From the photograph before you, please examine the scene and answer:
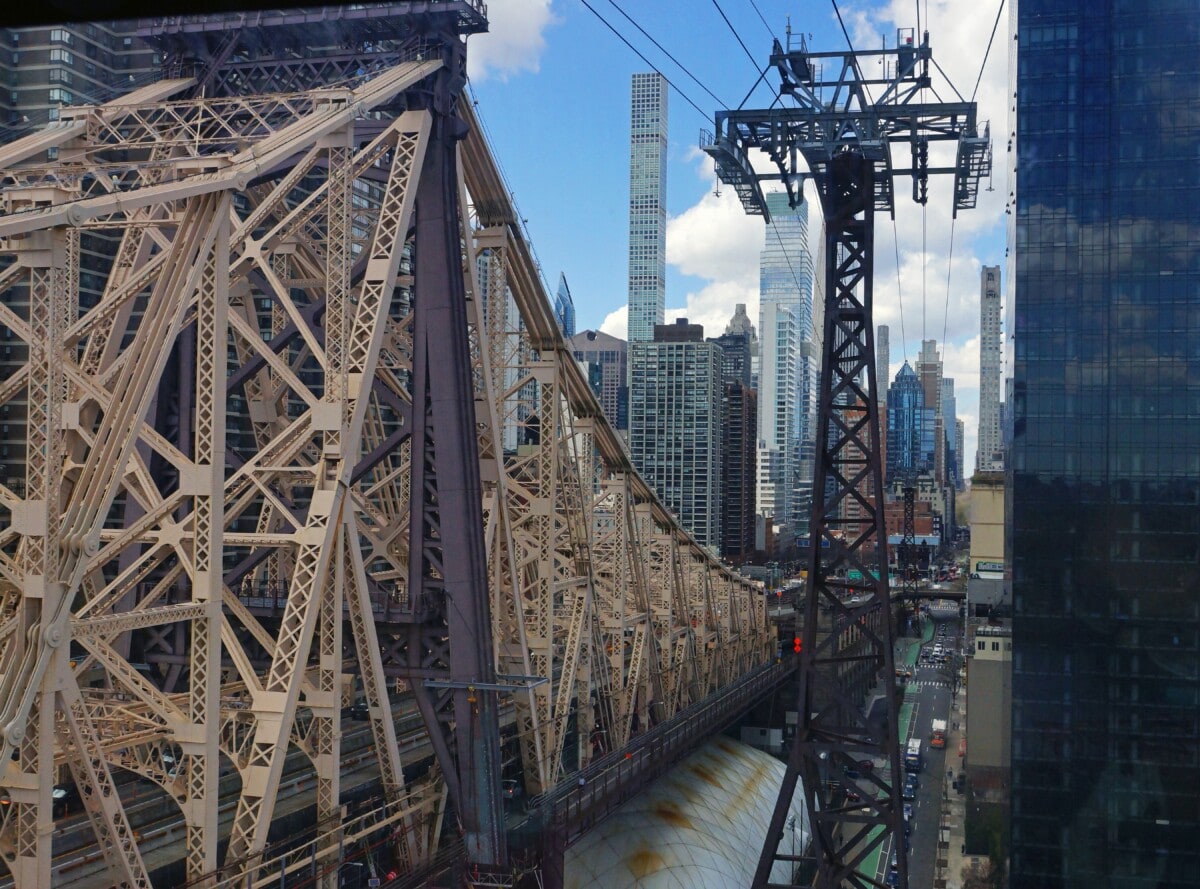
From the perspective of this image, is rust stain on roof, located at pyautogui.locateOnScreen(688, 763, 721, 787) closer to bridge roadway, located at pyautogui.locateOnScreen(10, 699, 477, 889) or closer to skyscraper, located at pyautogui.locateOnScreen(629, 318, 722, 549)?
bridge roadway, located at pyautogui.locateOnScreen(10, 699, 477, 889)

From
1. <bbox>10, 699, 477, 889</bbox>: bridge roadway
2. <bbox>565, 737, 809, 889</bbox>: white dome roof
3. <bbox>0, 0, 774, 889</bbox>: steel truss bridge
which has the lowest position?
<bbox>565, 737, 809, 889</bbox>: white dome roof

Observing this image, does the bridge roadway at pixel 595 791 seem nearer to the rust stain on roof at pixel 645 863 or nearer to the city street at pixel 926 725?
the rust stain on roof at pixel 645 863

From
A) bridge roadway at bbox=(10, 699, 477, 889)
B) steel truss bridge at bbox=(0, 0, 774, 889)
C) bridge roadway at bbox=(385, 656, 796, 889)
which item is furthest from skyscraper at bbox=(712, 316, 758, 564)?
bridge roadway at bbox=(10, 699, 477, 889)

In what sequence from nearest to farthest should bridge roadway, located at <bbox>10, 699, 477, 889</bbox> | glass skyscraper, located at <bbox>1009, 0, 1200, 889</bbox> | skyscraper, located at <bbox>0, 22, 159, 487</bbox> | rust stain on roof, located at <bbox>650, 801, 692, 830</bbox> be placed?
1. bridge roadway, located at <bbox>10, 699, 477, 889</bbox>
2. glass skyscraper, located at <bbox>1009, 0, 1200, 889</bbox>
3. rust stain on roof, located at <bbox>650, 801, 692, 830</bbox>
4. skyscraper, located at <bbox>0, 22, 159, 487</bbox>

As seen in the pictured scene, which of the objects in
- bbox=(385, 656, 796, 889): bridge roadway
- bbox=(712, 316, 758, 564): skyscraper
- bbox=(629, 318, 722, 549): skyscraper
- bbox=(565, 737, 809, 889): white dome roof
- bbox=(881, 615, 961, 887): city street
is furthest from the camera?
bbox=(712, 316, 758, 564): skyscraper

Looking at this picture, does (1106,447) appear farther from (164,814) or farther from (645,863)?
(164,814)

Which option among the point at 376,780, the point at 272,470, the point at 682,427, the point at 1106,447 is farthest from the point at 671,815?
the point at 682,427

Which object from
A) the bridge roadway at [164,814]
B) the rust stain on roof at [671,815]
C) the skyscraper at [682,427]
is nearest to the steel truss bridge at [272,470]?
the bridge roadway at [164,814]
